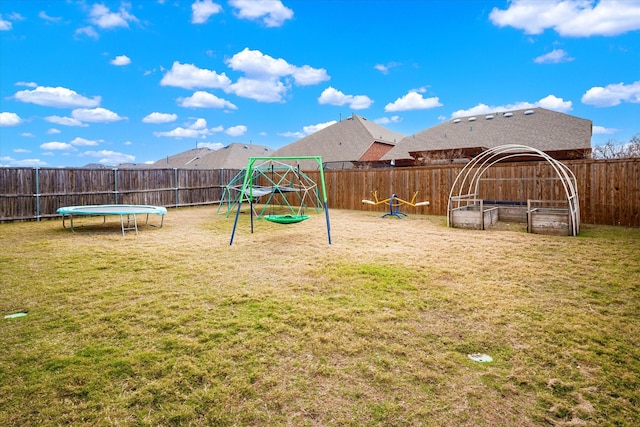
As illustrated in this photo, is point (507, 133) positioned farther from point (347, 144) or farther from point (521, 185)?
point (347, 144)

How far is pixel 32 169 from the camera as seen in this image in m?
10.0

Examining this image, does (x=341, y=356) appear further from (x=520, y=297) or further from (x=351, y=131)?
(x=351, y=131)

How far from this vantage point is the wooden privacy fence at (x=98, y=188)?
976 cm

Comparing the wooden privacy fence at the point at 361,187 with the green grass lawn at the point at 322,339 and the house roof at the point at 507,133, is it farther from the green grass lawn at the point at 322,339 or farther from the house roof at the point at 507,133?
the house roof at the point at 507,133

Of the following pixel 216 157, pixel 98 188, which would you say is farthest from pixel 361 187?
pixel 216 157

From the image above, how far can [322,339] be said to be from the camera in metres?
2.60

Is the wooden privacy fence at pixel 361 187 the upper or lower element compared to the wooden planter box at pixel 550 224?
upper

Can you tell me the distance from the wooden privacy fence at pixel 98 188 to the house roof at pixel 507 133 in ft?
37.1

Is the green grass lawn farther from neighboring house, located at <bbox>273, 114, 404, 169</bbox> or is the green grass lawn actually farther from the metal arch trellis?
neighboring house, located at <bbox>273, 114, 404, 169</bbox>

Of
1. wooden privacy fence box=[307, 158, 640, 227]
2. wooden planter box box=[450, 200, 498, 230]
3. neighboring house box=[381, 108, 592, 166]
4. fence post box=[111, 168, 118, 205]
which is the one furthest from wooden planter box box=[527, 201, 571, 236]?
fence post box=[111, 168, 118, 205]

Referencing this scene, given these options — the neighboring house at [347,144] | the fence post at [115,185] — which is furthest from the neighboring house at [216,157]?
the fence post at [115,185]

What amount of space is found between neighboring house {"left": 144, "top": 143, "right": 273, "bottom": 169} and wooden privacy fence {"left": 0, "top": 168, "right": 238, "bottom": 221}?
30.3 ft

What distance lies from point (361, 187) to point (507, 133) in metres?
9.54

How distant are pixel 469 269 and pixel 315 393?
3241 millimetres
